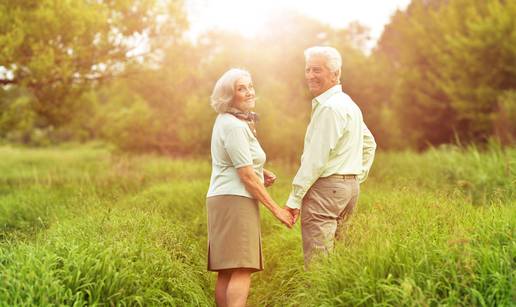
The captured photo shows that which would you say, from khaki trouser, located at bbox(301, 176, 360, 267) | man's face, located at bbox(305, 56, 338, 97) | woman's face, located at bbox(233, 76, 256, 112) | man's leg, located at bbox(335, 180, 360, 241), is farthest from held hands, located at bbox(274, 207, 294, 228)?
man's face, located at bbox(305, 56, 338, 97)

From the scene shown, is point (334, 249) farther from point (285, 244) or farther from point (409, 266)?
point (285, 244)

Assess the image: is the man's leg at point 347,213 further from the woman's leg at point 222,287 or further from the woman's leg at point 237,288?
the woman's leg at point 222,287

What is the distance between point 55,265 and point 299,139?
1257 cm

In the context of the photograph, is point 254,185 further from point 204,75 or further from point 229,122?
point 204,75

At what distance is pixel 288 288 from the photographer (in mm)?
5449

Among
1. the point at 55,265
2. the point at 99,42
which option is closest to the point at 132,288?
the point at 55,265

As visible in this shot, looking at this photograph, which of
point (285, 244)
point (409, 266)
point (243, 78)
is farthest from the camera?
point (285, 244)

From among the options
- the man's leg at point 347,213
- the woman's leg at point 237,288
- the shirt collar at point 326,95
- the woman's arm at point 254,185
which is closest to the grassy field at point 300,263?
the man's leg at point 347,213

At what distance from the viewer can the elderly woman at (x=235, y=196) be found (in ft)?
15.0

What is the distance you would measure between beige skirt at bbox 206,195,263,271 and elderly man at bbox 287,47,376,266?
354 mm

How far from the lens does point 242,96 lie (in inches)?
183

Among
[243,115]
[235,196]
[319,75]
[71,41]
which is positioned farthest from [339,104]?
[71,41]

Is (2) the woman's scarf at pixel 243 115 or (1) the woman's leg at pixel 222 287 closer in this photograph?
(2) the woman's scarf at pixel 243 115

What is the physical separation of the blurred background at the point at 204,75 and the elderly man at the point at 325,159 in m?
7.06
